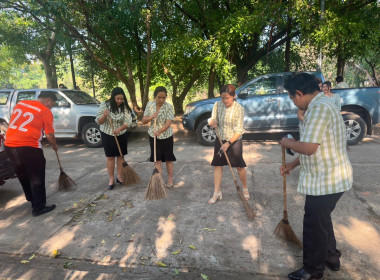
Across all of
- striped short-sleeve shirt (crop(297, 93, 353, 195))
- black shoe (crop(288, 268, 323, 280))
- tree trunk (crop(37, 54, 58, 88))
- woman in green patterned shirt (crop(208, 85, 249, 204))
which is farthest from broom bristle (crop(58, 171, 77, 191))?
tree trunk (crop(37, 54, 58, 88))

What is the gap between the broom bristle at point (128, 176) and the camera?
4.72 meters

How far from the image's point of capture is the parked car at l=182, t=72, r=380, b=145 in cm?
680

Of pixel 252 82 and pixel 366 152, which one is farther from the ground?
pixel 252 82

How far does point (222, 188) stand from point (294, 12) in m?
5.92

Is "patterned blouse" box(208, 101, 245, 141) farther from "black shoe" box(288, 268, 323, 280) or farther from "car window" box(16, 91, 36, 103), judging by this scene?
"car window" box(16, 91, 36, 103)

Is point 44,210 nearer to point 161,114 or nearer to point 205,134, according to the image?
point 161,114

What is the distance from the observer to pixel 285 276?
8.15 ft

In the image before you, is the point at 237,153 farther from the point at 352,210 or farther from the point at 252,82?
the point at 252,82

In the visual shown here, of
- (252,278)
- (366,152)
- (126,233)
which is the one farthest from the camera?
(366,152)

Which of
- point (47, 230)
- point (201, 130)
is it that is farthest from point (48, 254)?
point (201, 130)

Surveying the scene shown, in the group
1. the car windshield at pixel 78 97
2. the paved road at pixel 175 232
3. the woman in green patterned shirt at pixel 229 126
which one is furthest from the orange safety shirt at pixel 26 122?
the car windshield at pixel 78 97

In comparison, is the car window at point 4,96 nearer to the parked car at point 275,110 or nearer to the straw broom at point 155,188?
the parked car at point 275,110

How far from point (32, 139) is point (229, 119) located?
2.71m

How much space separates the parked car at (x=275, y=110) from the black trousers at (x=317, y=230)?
5068 mm
